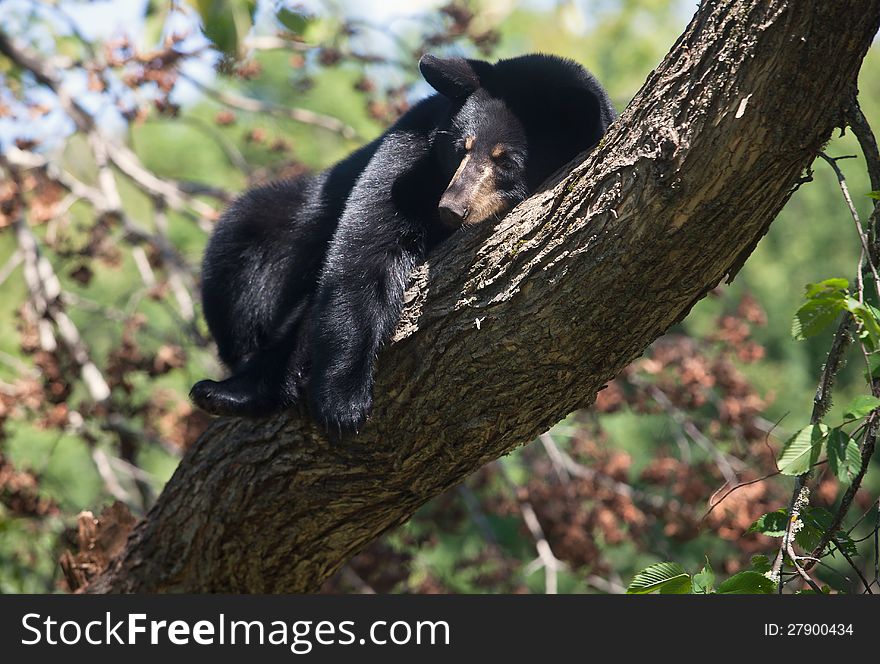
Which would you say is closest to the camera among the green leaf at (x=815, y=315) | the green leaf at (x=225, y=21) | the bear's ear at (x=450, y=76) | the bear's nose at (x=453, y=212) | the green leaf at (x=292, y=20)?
the green leaf at (x=815, y=315)

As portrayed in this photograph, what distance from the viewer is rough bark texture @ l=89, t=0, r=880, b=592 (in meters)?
2.21

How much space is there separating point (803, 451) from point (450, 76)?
214cm

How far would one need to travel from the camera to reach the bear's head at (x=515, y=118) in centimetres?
346

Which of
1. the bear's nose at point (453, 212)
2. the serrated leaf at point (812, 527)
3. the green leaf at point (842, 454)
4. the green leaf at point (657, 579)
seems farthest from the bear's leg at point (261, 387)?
the green leaf at point (842, 454)

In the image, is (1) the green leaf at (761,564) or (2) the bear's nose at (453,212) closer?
(1) the green leaf at (761,564)

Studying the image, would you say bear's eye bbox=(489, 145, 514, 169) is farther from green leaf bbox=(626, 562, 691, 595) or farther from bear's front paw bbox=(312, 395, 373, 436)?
green leaf bbox=(626, 562, 691, 595)

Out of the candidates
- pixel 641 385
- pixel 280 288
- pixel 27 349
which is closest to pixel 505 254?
pixel 280 288

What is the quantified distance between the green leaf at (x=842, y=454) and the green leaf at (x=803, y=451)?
3 centimetres

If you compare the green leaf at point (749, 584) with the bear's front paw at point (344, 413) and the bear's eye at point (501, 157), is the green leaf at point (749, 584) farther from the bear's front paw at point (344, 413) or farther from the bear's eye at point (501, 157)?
the bear's eye at point (501, 157)

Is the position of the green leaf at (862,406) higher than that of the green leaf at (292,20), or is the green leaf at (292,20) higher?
the green leaf at (292,20)

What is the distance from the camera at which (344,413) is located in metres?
3.02

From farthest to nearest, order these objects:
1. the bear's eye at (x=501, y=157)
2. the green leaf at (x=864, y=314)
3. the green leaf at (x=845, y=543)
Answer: the bear's eye at (x=501, y=157)
the green leaf at (x=845, y=543)
the green leaf at (x=864, y=314)

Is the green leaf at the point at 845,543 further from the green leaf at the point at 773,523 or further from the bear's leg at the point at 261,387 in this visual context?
the bear's leg at the point at 261,387

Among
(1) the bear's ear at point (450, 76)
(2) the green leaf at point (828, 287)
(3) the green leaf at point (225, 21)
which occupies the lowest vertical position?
(2) the green leaf at point (828, 287)
